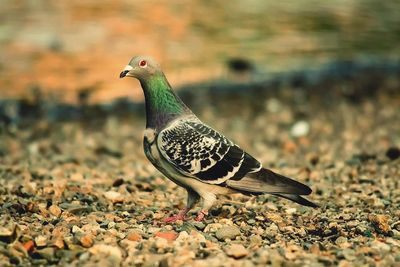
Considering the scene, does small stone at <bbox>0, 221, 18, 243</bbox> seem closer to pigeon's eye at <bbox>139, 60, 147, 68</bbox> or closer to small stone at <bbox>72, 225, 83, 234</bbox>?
small stone at <bbox>72, 225, 83, 234</bbox>

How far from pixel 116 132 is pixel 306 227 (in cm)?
775

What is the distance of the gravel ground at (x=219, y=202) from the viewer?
5.74 meters

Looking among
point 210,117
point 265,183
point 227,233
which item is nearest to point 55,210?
point 227,233

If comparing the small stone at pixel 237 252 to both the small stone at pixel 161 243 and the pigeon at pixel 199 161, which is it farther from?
the pigeon at pixel 199 161

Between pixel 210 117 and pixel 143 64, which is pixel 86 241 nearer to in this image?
pixel 143 64

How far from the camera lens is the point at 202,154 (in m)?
6.96

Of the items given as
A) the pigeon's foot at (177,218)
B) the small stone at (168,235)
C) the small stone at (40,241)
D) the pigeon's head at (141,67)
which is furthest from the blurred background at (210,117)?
the pigeon's head at (141,67)

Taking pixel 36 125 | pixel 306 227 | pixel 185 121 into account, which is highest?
pixel 185 121

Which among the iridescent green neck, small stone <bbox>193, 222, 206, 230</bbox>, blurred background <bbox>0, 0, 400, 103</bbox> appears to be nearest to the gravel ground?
small stone <bbox>193, 222, 206, 230</bbox>

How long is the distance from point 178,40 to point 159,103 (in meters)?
13.7

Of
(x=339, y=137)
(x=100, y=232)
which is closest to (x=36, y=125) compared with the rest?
(x=339, y=137)

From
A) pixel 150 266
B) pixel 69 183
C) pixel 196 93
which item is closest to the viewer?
pixel 150 266

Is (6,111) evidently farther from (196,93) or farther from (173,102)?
(173,102)

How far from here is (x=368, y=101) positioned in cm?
1579
